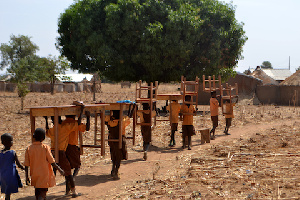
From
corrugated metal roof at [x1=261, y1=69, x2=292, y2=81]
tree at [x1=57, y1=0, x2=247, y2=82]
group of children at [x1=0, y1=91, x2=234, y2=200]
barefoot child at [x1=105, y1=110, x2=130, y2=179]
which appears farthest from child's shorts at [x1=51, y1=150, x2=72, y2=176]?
corrugated metal roof at [x1=261, y1=69, x2=292, y2=81]

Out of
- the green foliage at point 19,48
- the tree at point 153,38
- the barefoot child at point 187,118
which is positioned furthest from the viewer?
the green foliage at point 19,48

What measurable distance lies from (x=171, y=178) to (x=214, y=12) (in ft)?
56.0

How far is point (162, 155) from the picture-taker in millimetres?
10539

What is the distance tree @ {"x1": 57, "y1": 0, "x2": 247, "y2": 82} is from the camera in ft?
67.7

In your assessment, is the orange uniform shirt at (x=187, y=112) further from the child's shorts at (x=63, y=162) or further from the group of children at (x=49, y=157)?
the child's shorts at (x=63, y=162)

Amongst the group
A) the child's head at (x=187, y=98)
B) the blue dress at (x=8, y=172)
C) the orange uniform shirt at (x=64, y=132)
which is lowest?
the blue dress at (x=8, y=172)

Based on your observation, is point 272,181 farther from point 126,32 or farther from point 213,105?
point 126,32

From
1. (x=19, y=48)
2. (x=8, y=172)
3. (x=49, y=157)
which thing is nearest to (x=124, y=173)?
(x=49, y=157)

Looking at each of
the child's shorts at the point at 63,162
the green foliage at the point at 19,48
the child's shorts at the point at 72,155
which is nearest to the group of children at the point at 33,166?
the child's shorts at the point at 63,162

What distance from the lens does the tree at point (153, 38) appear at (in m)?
20.6

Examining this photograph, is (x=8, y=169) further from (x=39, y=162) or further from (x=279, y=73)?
(x=279, y=73)

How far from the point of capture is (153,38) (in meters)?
20.4

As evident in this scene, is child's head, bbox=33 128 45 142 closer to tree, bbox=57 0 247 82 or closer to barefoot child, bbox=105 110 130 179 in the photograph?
barefoot child, bbox=105 110 130 179

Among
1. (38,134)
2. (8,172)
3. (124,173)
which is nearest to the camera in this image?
(38,134)
